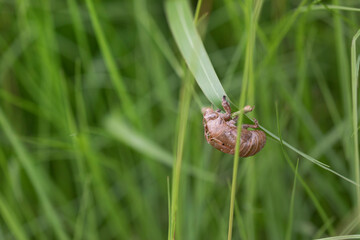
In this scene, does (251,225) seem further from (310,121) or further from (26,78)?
(26,78)

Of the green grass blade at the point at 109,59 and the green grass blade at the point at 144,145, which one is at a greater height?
the green grass blade at the point at 109,59

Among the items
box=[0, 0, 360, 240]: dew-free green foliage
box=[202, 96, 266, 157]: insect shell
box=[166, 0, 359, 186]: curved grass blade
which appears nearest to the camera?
box=[166, 0, 359, 186]: curved grass blade

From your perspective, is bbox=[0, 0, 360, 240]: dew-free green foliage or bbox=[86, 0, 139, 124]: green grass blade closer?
bbox=[86, 0, 139, 124]: green grass blade

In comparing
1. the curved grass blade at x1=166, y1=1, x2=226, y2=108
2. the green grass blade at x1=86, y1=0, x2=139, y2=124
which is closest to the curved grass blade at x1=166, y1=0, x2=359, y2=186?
the curved grass blade at x1=166, y1=1, x2=226, y2=108

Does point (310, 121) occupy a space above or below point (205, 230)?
above

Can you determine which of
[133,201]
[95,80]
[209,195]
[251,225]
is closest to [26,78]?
[95,80]

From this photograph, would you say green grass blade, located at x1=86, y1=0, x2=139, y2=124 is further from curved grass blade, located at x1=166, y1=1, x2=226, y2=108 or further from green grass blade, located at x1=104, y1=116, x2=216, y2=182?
curved grass blade, located at x1=166, y1=1, x2=226, y2=108

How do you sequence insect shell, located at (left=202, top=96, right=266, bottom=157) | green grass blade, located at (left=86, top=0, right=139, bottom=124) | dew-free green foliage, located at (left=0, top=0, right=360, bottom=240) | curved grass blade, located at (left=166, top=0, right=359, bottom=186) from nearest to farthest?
1. curved grass blade, located at (left=166, top=0, right=359, bottom=186)
2. insect shell, located at (left=202, top=96, right=266, bottom=157)
3. green grass blade, located at (left=86, top=0, right=139, bottom=124)
4. dew-free green foliage, located at (left=0, top=0, right=360, bottom=240)

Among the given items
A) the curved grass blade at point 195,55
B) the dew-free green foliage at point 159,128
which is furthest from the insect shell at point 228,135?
the dew-free green foliage at point 159,128

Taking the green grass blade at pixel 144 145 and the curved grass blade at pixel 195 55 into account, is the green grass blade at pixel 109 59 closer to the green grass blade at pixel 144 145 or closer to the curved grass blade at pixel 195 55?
the green grass blade at pixel 144 145
